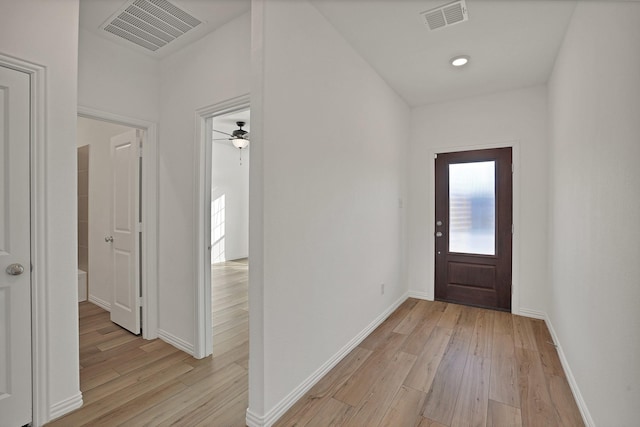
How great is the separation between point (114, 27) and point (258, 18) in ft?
4.94

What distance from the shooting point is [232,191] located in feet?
24.6

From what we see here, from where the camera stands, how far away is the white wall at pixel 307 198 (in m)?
1.77

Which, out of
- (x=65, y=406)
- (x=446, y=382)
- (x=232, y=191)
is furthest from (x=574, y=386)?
(x=232, y=191)

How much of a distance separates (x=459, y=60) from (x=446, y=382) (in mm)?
2909

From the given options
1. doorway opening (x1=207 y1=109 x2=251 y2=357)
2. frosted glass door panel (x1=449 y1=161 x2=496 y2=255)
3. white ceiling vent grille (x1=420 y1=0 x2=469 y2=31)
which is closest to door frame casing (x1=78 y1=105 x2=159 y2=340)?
doorway opening (x1=207 y1=109 x2=251 y2=357)

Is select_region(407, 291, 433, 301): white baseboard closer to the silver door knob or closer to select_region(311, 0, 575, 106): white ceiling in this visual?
select_region(311, 0, 575, 106): white ceiling

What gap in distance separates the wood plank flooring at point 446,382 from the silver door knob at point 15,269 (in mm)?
1780

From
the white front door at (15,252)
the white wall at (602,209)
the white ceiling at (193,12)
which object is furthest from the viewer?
the white ceiling at (193,12)

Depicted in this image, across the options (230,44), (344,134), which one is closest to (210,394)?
(344,134)

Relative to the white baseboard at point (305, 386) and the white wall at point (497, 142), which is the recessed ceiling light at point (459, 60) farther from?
the white baseboard at point (305, 386)

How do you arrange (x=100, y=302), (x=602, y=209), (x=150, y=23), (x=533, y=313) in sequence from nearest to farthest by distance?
1. (x=602, y=209)
2. (x=150, y=23)
3. (x=533, y=313)
4. (x=100, y=302)

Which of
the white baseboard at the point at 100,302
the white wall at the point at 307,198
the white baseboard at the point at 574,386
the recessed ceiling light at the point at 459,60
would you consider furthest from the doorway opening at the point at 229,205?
the white baseboard at the point at 574,386

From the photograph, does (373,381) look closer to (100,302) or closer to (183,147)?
(183,147)

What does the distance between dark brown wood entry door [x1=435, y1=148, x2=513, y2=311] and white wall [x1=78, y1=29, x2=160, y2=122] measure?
359 cm
